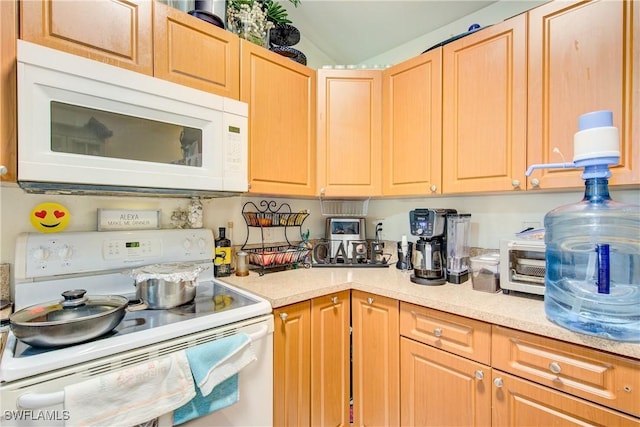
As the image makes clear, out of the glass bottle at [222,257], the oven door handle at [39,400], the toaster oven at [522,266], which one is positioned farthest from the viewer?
the glass bottle at [222,257]

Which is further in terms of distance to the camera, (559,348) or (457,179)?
(457,179)

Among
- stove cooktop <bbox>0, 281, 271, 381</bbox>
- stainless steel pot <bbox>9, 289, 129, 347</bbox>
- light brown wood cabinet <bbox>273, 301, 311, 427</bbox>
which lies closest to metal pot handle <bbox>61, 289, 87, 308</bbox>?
stainless steel pot <bbox>9, 289, 129, 347</bbox>

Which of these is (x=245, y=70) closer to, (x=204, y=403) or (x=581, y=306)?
(x=204, y=403)

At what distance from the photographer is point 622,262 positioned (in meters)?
1.00

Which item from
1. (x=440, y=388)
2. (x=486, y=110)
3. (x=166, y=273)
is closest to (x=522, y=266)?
(x=440, y=388)

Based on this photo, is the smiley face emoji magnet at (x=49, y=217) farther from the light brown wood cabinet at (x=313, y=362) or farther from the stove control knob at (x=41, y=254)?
the light brown wood cabinet at (x=313, y=362)

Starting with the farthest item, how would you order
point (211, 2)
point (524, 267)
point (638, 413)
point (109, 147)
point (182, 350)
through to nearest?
point (211, 2), point (524, 267), point (109, 147), point (182, 350), point (638, 413)

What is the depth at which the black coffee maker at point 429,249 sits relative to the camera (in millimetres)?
1468

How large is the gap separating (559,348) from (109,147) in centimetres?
170

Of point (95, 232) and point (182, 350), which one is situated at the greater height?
point (95, 232)

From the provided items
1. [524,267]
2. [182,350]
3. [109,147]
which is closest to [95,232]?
[109,147]

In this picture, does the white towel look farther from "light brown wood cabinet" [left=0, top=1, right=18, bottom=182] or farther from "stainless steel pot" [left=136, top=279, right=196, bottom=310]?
"light brown wood cabinet" [left=0, top=1, right=18, bottom=182]

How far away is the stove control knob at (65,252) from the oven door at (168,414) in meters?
0.60

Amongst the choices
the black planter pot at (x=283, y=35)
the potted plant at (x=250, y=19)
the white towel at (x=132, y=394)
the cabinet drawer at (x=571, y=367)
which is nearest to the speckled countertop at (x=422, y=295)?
the cabinet drawer at (x=571, y=367)
